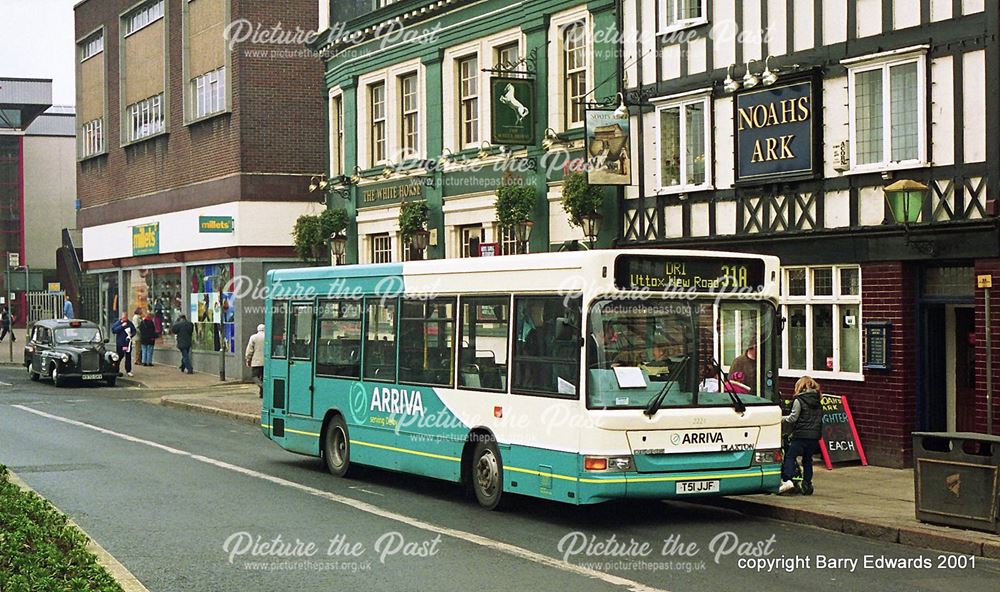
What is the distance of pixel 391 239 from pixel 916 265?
15858mm

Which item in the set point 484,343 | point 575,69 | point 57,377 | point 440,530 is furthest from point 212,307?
point 440,530

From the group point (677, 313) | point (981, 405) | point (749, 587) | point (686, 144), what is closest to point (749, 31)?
point (686, 144)

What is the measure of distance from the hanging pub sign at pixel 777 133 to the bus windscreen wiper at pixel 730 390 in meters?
6.48

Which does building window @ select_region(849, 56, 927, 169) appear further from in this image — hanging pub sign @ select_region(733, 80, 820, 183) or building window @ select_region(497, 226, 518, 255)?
building window @ select_region(497, 226, 518, 255)

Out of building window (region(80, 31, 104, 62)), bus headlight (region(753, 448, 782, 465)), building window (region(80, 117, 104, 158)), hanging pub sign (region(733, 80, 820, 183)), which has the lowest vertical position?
bus headlight (region(753, 448, 782, 465))

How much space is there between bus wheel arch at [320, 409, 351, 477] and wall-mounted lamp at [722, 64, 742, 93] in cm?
787

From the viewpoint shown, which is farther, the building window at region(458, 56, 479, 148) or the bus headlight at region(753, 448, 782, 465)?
the building window at region(458, 56, 479, 148)

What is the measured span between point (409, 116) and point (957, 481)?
66.0ft

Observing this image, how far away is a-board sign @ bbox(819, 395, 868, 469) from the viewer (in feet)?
61.4

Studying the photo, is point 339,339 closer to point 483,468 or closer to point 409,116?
point 483,468

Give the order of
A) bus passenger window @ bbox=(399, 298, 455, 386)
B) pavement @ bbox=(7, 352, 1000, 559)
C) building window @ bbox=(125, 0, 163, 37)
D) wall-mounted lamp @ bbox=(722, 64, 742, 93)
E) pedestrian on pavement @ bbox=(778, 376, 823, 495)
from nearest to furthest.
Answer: pavement @ bbox=(7, 352, 1000, 559), pedestrian on pavement @ bbox=(778, 376, 823, 495), bus passenger window @ bbox=(399, 298, 455, 386), wall-mounted lamp @ bbox=(722, 64, 742, 93), building window @ bbox=(125, 0, 163, 37)

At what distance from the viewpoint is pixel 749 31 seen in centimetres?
2077

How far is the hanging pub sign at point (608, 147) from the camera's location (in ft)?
75.2

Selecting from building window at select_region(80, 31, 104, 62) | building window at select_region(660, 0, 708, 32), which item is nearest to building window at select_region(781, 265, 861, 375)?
building window at select_region(660, 0, 708, 32)
